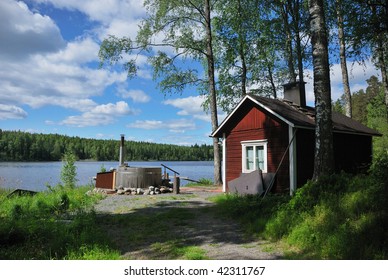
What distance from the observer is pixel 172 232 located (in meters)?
7.40

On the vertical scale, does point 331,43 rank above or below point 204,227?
above

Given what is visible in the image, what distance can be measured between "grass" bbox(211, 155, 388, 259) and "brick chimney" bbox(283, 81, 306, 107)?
26.8 ft

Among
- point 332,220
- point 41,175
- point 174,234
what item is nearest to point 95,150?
point 41,175

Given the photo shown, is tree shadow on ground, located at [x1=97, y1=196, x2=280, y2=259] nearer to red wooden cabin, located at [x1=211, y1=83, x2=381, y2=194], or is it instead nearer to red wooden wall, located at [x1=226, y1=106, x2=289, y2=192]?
red wooden wall, located at [x1=226, y1=106, x2=289, y2=192]

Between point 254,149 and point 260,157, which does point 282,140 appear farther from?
point 254,149

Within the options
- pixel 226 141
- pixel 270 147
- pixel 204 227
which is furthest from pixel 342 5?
pixel 204 227

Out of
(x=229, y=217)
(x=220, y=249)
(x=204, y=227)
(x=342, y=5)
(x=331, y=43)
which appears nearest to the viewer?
(x=220, y=249)

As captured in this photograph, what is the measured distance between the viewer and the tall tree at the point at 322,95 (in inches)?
322

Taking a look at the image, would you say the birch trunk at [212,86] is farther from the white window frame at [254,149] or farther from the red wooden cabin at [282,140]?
the white window frame at [254,149]

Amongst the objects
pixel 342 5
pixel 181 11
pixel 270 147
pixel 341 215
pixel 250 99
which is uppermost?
pixel 181 11

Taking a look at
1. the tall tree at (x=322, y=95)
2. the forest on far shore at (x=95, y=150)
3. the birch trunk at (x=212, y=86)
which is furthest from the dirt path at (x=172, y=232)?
the forest on far shore at (x=95, y=150)

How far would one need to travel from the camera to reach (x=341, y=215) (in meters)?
6.11
